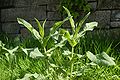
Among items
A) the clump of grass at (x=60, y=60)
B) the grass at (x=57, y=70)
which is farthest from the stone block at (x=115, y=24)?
the grass at (x=57, y=70)

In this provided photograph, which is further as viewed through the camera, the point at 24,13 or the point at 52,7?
the point at 24,13

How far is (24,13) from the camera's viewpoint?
12.2 ft

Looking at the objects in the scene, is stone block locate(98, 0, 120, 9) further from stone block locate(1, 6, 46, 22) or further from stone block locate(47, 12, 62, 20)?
stone block locate(1, 6, 46, 22)

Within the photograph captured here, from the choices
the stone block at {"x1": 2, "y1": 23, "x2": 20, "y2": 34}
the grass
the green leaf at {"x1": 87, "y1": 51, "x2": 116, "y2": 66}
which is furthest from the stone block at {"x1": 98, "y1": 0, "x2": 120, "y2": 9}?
the green leaf at {"x1": 87, "y1": 51, "x2": 116, "y2": 66}

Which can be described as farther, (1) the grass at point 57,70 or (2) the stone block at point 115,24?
(2) the stone block at point 115,24

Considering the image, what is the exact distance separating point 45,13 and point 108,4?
0.79 m

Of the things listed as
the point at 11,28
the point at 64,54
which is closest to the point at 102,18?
the point at 11,28

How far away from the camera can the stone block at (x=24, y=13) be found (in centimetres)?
359

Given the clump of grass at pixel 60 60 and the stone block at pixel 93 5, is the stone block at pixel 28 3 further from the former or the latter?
the clump of grass at pixel 60 60

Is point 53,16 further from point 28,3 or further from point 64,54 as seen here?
point 64,54

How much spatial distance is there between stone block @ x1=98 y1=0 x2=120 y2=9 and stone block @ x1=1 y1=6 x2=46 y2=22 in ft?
2.35

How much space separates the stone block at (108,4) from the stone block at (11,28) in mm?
1154

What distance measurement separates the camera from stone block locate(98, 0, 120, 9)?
124 inches

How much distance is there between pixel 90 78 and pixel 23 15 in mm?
2070
